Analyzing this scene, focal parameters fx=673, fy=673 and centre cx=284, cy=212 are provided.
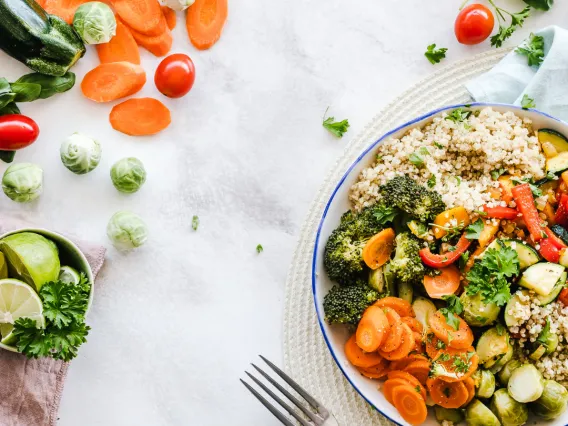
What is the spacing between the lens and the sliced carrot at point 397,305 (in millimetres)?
2967

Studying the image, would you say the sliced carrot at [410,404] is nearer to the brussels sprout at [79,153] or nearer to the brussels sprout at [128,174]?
the brussels sprout at [128,174]

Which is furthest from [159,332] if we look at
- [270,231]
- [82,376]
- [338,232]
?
[338,232]

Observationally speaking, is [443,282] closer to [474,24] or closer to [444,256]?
[444,256]

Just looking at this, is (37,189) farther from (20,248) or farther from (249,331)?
(249,331)

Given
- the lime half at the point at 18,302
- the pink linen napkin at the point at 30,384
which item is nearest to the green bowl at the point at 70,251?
the pink linen napkin at the point at 30,384

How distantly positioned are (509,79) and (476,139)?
480 mm

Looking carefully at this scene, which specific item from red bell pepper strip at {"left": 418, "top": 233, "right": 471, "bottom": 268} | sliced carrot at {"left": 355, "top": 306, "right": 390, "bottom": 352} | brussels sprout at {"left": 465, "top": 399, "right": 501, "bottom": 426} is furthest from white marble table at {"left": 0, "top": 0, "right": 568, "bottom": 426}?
brussels sprout at {"left": 465, "top": 399, "right": 501, "bottom": 426}

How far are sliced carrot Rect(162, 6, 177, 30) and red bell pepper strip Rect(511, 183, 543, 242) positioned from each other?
6.21ft

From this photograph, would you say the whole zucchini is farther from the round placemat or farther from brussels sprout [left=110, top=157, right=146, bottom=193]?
the round placemat

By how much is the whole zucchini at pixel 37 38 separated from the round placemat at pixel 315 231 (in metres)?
1.45

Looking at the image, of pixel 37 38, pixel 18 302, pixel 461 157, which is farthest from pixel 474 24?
pixel 18 302

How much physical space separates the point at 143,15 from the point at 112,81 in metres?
0.37

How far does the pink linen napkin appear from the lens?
3.29 metres

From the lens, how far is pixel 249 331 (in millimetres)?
3449
